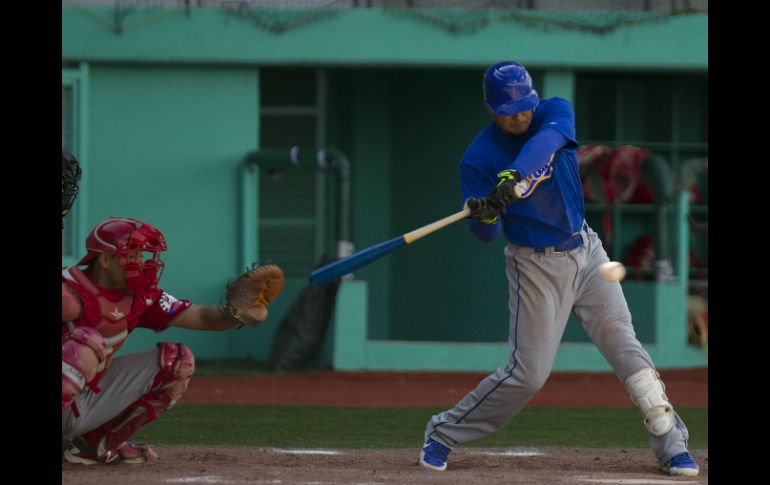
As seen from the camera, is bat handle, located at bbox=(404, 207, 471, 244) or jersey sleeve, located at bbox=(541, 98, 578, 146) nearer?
bat handle, located at bbox=(404, 207, 471, 244)

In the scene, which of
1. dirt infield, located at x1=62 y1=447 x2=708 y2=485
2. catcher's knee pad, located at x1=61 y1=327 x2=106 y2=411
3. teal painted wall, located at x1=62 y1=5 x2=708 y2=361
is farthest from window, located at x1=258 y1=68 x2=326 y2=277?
catcher's knee pad, located at x1=61 y1=327 x2=106 y2=411

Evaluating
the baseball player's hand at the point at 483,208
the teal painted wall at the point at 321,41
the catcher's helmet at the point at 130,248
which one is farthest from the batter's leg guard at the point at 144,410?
the teal painted wall at the point at 321,41

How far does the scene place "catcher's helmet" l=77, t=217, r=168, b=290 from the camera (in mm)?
6211

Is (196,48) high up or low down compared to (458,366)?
up

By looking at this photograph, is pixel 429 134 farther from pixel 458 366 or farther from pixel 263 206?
pixel 458 366

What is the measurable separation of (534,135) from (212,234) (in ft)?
25.3

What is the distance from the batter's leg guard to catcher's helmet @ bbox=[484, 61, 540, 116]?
1999 millimetres

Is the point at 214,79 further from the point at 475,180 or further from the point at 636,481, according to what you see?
the point at 636,481

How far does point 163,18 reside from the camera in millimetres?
13516

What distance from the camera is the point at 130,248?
6.21 metres

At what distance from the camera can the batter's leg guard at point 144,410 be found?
6.52m

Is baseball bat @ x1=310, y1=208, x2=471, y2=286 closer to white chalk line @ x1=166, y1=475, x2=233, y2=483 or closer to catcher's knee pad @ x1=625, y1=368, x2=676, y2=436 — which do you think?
white chalk line @ x1=166, y1=475, x2=233, y2=483

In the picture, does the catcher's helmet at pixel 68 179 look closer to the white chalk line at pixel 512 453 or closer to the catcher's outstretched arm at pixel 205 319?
the catcher's outstretched arm at pixel 205 319
